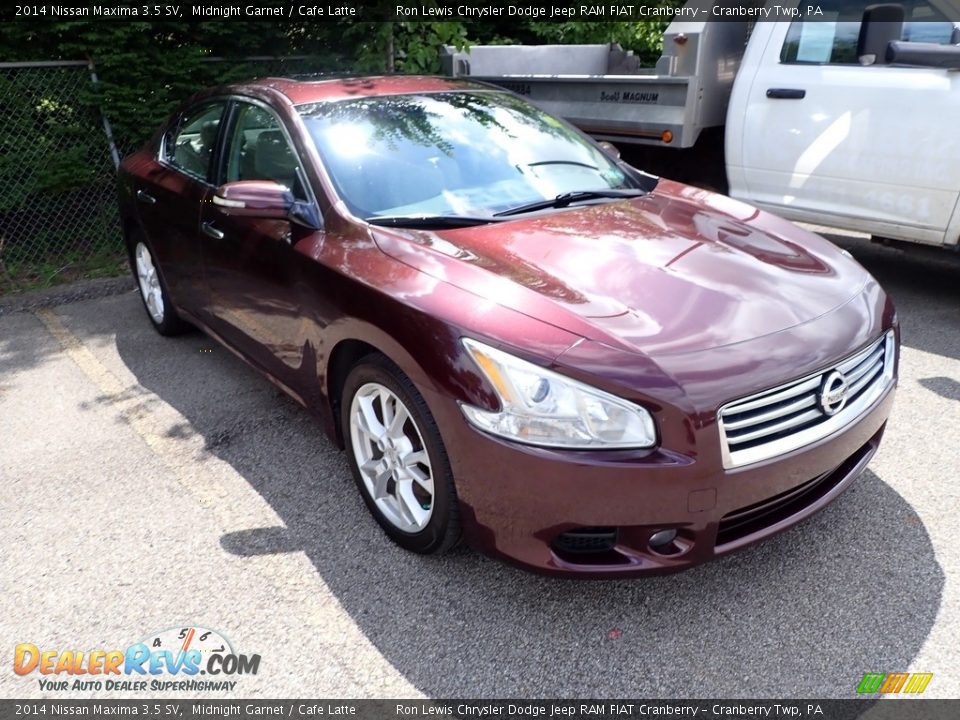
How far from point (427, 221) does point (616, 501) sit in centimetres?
136

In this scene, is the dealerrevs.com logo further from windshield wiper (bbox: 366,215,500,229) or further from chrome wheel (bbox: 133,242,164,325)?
chrome wheel (bbox: 133,242,164,325)

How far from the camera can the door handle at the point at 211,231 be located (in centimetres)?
371

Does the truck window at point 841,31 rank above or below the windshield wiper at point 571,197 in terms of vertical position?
above

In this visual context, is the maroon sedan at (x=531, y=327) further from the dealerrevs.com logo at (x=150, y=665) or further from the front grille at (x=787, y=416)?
the dealerrevs.com logo at (x=150, y=665)

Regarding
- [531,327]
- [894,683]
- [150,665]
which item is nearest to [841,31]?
[531,327]

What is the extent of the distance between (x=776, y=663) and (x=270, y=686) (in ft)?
4.92

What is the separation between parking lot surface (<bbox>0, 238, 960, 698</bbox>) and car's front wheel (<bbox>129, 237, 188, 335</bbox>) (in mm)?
1145

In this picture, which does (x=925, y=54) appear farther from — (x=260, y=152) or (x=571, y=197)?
(x=260, y=152)

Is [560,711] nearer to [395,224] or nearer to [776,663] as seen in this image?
[776,663]

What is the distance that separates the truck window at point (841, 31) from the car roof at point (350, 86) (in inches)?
95.8

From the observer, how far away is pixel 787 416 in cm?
230

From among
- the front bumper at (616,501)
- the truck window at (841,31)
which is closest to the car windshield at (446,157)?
the front bumper at (616,501)

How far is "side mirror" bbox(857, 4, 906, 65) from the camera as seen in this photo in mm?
4746

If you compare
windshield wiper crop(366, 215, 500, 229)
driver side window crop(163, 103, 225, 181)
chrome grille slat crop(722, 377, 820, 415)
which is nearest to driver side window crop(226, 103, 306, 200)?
driver side window crop(163, 103, 225, 181)
